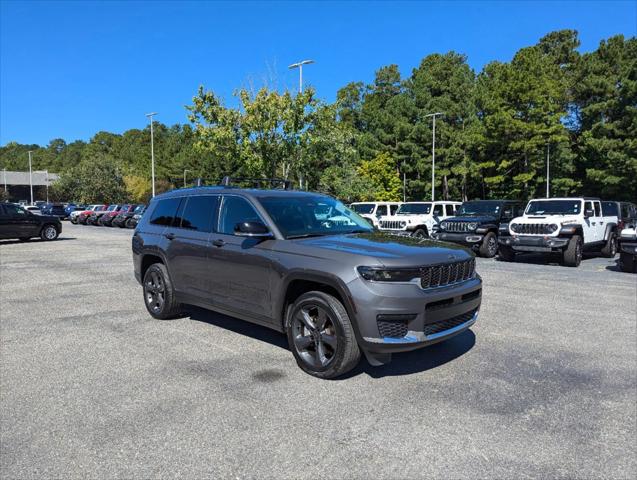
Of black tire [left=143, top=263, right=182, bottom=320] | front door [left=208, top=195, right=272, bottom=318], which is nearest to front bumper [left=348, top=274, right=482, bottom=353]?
front door [left=208, top=195, right=272, bottom=318]

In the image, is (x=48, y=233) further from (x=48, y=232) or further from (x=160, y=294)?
(x=160, y=294)

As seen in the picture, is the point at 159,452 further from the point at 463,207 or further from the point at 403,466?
the point at 463,207

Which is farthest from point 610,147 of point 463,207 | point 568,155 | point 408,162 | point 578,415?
point 578,415

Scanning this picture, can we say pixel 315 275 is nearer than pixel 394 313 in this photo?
No

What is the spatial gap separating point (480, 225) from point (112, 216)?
101 feet

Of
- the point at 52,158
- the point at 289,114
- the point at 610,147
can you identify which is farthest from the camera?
the point at 52,158

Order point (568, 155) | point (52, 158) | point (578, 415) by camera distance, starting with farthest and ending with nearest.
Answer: point (52, 158) → point (568, 155) → point (578, 415)

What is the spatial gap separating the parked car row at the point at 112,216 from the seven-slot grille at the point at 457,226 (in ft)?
80.9

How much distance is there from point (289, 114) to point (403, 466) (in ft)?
64.3

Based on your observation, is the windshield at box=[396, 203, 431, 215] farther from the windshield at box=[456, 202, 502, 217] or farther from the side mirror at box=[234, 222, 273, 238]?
the side mirror at box=[234, 222, 273, 238]

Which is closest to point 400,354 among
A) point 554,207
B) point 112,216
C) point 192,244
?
point 192,244

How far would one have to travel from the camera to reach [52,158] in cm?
12925

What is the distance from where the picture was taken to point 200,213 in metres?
5.76

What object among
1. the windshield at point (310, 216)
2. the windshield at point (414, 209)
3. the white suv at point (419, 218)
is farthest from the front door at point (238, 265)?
the windshield at point (414, 209)
